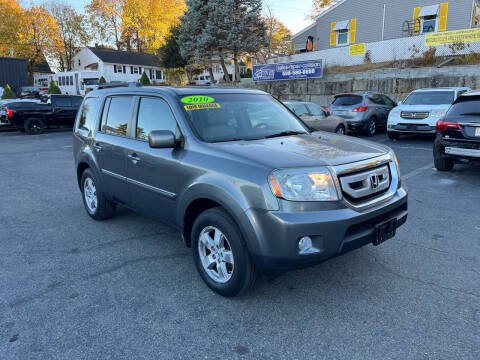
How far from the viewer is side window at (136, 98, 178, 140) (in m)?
3.73

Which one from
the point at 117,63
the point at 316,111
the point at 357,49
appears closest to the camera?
the point at 316,111

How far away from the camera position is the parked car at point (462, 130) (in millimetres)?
6614

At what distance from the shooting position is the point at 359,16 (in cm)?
2600

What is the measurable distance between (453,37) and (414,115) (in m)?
7.91

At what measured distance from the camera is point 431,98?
11734mm

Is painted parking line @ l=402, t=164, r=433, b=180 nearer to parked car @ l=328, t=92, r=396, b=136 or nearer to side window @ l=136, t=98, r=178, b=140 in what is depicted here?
parked car @ l=328, t=92, r=396, b=136

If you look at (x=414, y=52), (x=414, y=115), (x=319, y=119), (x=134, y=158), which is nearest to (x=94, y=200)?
(x=134, y=158)

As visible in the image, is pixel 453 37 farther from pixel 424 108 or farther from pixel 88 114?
pixel 88 114

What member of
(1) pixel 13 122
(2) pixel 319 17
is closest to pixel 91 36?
(2) pixel 319 17

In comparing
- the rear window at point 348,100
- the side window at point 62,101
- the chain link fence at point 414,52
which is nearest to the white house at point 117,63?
the side window at point 62,101

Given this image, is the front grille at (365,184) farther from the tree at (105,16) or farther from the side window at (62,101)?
the tree at (105,16)

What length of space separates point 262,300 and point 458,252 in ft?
7.68

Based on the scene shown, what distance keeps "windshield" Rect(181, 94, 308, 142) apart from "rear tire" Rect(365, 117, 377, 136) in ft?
30.9

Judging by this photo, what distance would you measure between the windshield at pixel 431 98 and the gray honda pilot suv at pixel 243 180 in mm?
8993
